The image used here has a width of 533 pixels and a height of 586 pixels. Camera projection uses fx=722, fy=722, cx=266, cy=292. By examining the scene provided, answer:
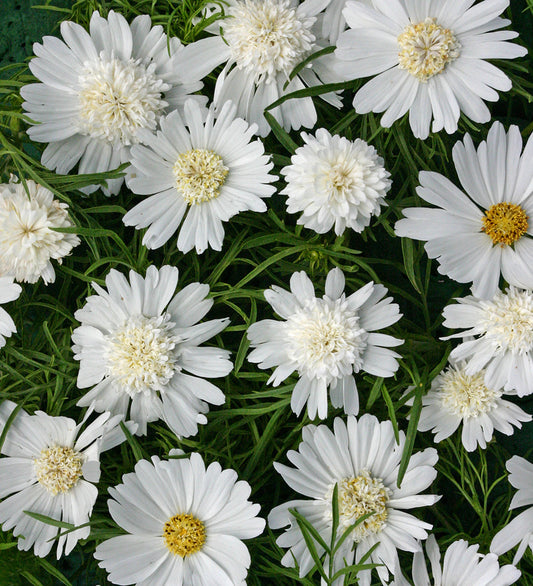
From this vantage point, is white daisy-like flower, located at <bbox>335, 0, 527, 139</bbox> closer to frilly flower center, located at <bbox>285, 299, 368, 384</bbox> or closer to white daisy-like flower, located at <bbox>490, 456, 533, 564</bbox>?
frilly flower center, located at <bbox>285, 299, 368, 384</bbox>

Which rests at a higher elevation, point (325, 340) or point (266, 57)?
point (266, 57)

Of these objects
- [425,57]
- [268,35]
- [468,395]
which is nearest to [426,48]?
[425,57]

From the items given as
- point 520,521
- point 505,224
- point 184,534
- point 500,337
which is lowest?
point 184,534

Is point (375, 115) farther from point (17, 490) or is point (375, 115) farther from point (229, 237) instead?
point (17, 490)

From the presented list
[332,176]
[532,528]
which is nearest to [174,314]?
[332,176]

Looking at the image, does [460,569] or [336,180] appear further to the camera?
[460,569]

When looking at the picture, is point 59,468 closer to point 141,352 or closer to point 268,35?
point 141,352
